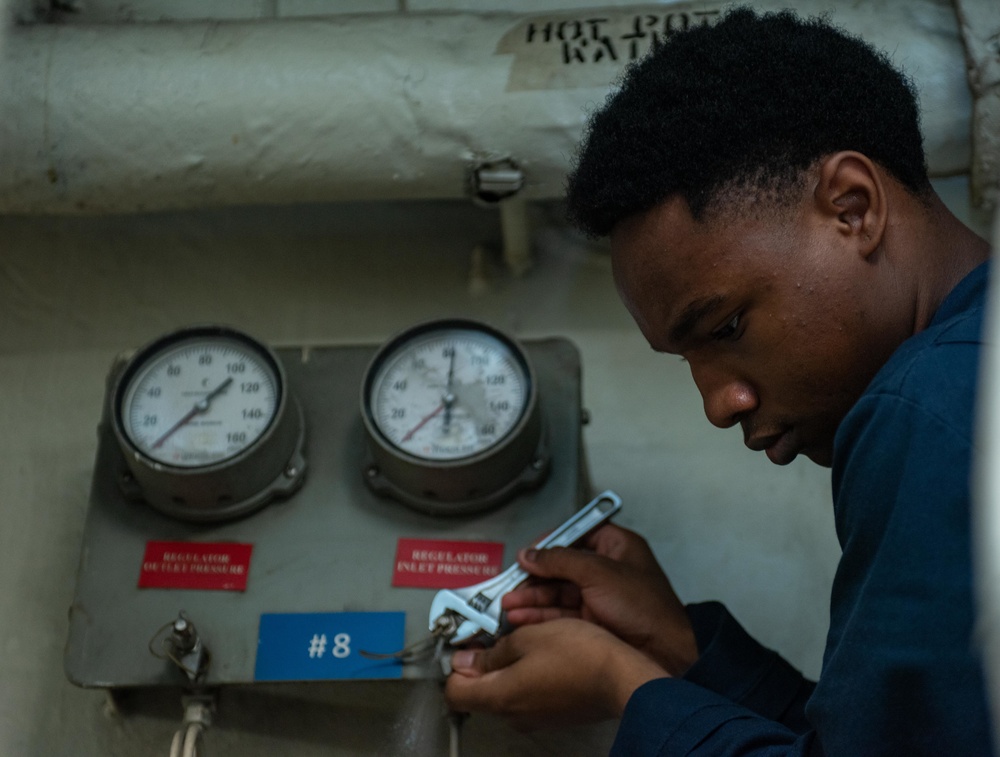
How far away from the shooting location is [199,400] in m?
1.67

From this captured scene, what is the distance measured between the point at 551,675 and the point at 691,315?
1.73 ft

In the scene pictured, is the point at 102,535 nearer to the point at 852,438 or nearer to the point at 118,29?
the point at 118,29

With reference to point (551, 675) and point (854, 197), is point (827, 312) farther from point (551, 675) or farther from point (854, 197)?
point (551, 675)

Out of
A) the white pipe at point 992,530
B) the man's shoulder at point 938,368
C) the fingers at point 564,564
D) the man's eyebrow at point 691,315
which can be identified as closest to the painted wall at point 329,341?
the fingers at point 564,564

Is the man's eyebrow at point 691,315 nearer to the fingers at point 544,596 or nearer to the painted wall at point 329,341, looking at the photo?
the fingers at point 544,596

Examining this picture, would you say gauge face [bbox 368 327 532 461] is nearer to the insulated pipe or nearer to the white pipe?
the insulated pipe

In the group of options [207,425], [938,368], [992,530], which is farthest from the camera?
[207,425]

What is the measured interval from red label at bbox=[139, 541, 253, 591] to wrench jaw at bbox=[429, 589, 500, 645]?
0.87ft

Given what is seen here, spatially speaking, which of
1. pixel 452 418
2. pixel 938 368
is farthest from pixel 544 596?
pixel 938 368

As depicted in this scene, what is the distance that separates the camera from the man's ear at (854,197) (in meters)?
1.11

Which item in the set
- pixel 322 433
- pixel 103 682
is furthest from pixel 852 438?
pixel 103 682

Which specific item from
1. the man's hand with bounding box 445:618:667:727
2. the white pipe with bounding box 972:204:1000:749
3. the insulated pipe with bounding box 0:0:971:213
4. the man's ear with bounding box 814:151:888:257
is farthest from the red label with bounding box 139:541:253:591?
the white pipe with bounding box 972:204:1000:749

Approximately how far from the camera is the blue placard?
1551mm

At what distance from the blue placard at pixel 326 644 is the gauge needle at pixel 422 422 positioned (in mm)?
233
